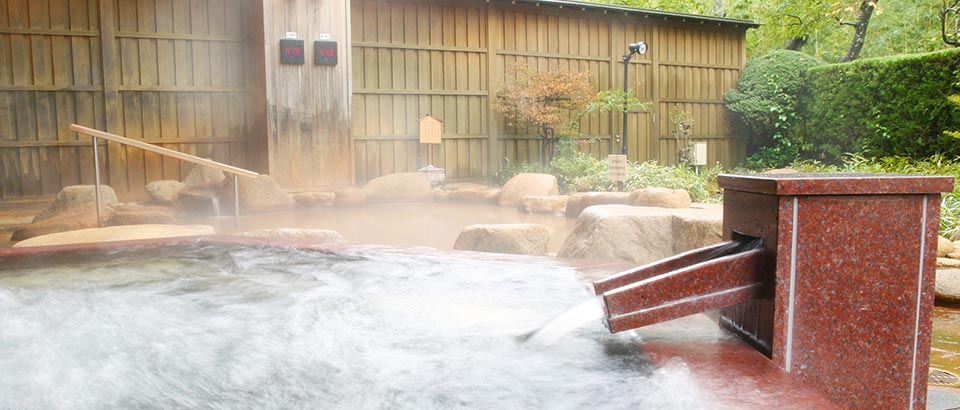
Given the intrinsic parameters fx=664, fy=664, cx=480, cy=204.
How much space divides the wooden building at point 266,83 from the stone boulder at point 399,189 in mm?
500

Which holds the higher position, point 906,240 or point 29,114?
point 29,114

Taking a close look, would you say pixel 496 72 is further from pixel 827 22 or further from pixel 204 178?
pixel 827 22

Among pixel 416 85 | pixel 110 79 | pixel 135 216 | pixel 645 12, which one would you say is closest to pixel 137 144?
pixel 135 216

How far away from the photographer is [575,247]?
408 cm

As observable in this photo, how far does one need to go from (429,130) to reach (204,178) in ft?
10.2

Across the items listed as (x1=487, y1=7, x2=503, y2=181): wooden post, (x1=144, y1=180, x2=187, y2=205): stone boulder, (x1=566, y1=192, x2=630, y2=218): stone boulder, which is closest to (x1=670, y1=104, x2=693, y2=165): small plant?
(x1=487, y1=7, x2=503, y2=181): wooden post

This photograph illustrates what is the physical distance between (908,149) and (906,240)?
31.4 ft

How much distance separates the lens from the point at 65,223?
5438 mm

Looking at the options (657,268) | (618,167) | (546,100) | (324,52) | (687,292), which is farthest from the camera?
(546,100)

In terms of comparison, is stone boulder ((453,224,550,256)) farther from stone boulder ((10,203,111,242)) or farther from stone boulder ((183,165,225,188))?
stone boulder ((183,165,225,188))

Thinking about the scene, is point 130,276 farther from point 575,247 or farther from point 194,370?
point 575,247

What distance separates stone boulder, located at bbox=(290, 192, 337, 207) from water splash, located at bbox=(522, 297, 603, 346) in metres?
6.30

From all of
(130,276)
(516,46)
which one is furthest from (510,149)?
(130,276)

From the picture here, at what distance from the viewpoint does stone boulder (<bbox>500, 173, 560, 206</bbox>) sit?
27.3 ft
